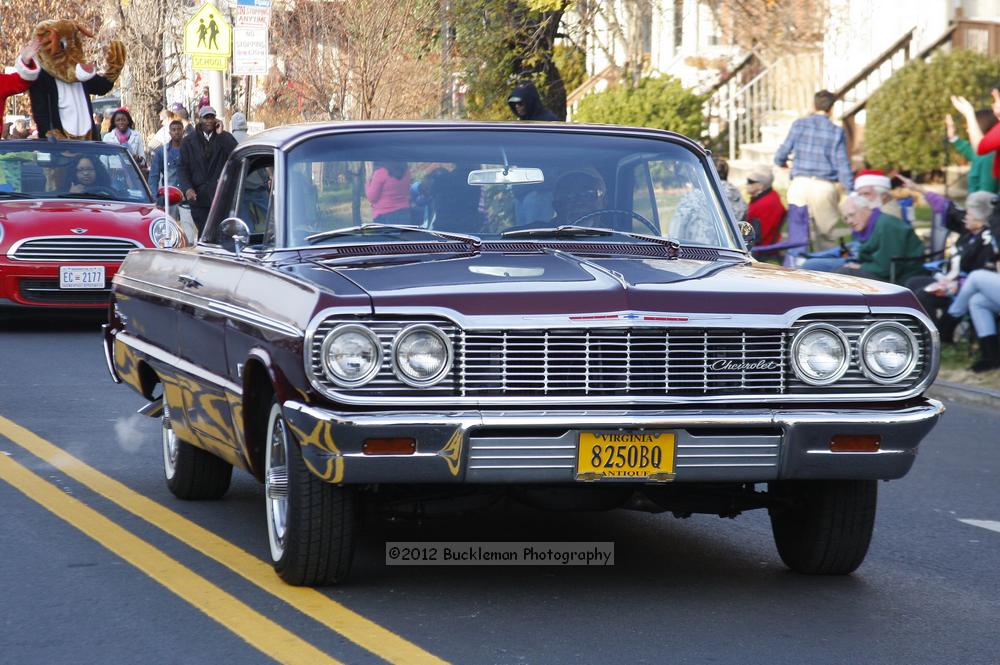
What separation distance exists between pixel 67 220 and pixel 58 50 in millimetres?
3979

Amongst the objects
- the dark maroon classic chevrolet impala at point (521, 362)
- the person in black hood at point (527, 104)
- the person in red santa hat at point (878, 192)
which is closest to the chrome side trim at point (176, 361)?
the dark maroon classic chevrolet impala at point (521, 362)

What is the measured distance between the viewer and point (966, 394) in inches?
508

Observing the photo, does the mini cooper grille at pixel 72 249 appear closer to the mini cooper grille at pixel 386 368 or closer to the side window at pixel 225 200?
the side window at pixel 225 200

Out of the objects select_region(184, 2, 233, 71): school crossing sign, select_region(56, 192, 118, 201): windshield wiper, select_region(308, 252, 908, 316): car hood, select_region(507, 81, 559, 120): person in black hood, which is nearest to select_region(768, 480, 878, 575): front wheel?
select_region(308, 252, 908, 316): car hood

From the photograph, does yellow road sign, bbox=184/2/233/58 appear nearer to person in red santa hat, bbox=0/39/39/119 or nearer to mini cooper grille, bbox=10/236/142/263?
person in red santa hat, bbox=0/39/39/119

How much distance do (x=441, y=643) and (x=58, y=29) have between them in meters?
15.0

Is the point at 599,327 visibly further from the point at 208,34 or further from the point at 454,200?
the point at 208,34

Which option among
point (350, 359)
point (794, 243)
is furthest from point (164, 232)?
point (350, 359)

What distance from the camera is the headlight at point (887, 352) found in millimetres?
6074

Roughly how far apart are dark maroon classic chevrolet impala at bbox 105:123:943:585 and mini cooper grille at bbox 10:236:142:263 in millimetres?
9217

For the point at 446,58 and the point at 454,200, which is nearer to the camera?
the point at 454,200

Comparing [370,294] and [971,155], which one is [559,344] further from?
[971,155]

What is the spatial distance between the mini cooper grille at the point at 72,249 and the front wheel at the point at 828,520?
1032 centimetres

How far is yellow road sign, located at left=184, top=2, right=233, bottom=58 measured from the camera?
24156 millimetres
